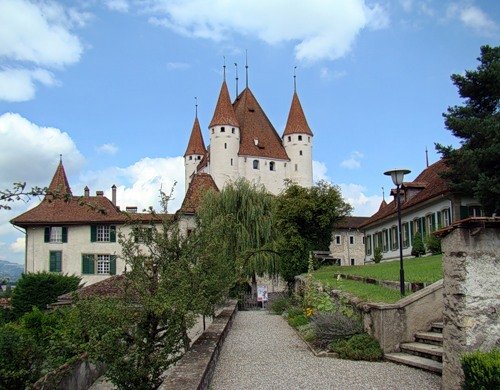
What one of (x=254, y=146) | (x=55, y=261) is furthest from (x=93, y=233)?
(x=254, y=146)

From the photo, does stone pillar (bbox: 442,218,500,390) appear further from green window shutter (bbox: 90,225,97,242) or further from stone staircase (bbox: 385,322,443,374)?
green window shutter (bbox: 90,225,97,242)

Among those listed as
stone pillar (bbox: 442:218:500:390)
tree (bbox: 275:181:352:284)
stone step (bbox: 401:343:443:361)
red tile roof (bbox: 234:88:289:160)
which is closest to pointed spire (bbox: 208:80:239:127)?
red tile roof (bbox: 234:88:289:160)

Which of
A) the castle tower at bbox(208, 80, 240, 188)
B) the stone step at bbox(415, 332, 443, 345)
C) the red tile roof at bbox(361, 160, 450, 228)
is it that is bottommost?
the stone step at bbox(415, 332, 443, 345)

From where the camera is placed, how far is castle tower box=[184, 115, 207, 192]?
86.2m

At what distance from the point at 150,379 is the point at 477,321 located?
187 inches

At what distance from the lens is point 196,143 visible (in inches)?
3442

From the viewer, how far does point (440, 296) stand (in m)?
10.6

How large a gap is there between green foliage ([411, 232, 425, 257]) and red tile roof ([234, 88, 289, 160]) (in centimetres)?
4306

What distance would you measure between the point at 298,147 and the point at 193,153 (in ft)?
53.0

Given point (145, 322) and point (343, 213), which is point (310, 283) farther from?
point (343, 213)

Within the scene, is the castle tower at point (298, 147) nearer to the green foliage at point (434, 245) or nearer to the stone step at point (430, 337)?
the green foliage at point (434, 245)

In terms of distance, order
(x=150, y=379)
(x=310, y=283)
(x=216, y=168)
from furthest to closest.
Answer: (x=216, y=168)
(x=310, y=283)
(x=150, y=379)

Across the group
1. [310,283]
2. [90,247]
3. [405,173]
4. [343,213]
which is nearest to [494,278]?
[405,173]

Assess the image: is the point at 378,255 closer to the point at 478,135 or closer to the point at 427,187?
the point at 427,187
